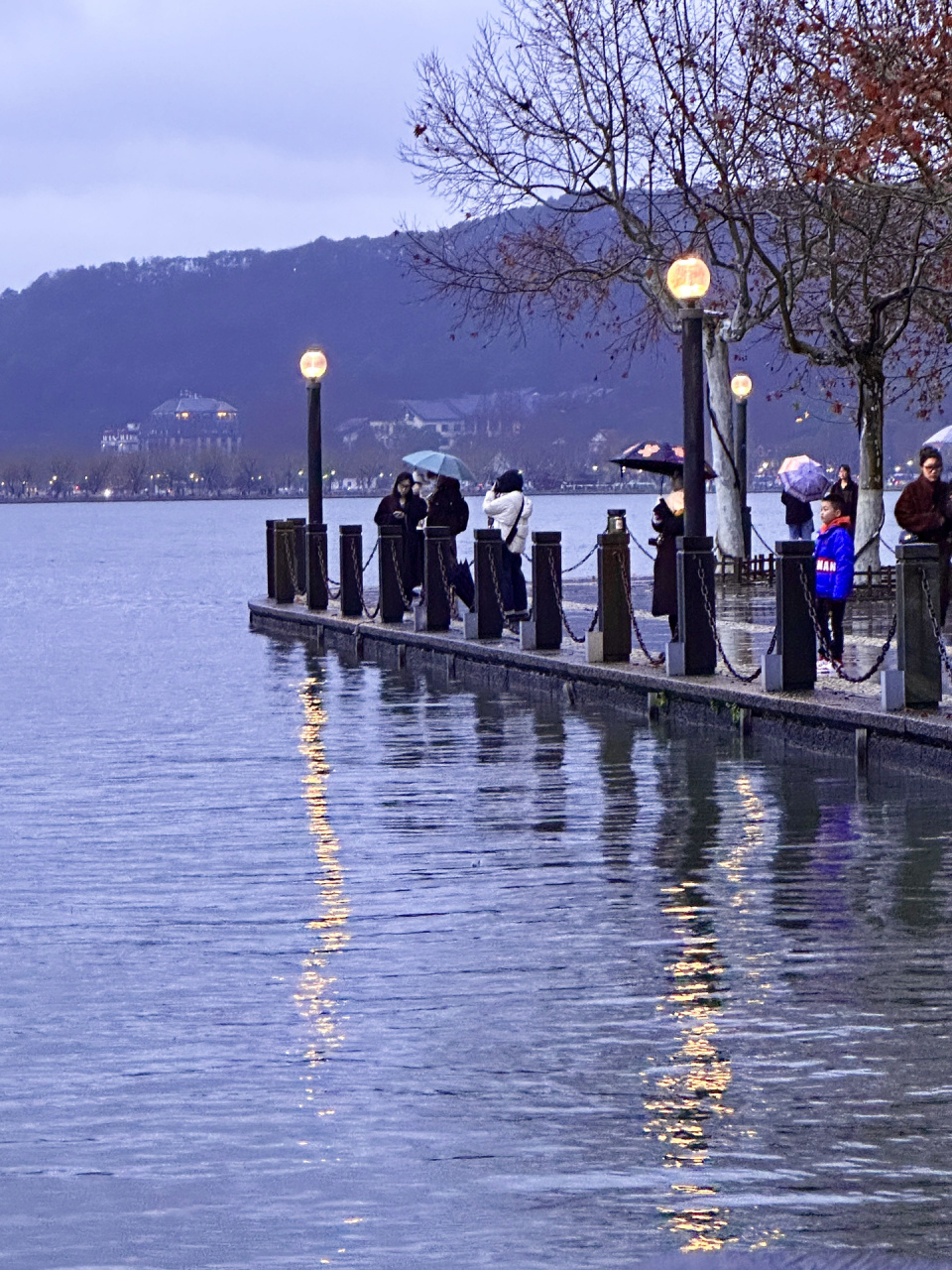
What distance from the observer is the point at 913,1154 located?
20.2 ft

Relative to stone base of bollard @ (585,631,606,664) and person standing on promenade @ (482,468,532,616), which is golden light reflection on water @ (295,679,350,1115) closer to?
stone base of bollard @ (585,631,606,664)

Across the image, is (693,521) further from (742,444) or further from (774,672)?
(742,444)

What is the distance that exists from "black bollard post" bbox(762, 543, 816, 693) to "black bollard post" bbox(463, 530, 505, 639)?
678 cm

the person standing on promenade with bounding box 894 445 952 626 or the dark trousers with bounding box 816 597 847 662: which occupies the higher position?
the person standing on promenade with bounding box 894 445 952 626

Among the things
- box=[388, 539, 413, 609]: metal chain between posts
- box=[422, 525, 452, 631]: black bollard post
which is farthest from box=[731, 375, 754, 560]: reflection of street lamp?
box=[422, 525, 452, 631]: black bollard post

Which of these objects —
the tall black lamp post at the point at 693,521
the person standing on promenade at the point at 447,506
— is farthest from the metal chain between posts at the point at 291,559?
the tall black lamp post at the point at 693,521

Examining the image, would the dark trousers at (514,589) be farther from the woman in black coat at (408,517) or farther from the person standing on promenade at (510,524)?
the woman in black coat at (408,517)

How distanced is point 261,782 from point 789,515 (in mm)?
18815

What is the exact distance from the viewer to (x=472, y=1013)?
796cm

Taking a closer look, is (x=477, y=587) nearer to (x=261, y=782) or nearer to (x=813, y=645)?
Answer: (x=813, y=645)

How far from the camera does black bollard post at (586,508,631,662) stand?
2047 centimetres

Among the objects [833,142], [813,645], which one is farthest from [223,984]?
[833,142]

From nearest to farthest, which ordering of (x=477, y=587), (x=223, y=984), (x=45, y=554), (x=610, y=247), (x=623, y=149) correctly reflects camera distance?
(x=223, y=984)
(x=477, y=587)
(x=623, y=149)
(x=610, y=247)
(x=45, y=554)

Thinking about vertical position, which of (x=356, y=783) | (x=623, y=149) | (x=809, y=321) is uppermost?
(x=623, y=149)
